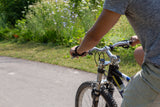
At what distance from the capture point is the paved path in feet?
11.5

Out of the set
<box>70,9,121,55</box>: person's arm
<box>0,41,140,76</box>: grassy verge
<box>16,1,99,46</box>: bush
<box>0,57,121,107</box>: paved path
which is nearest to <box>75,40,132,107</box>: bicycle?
<box>70,9,121,55</box>: person's arm

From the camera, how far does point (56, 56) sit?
6012mm

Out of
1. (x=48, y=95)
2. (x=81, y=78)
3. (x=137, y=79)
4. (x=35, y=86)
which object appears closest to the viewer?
(x=137, y=79)

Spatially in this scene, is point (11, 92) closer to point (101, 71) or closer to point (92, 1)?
point (101, 71)

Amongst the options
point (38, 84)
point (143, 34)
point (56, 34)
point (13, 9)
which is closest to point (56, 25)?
point (56, 34)

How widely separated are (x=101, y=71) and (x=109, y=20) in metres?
0.75

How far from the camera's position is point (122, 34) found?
6.73 m

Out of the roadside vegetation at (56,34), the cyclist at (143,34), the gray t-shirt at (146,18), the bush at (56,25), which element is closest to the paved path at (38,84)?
the roadside vegetation at (56,34)

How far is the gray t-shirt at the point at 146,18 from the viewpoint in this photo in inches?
50.1

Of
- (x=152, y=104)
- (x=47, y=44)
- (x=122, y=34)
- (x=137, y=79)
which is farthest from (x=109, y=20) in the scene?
(x=47, y=44)

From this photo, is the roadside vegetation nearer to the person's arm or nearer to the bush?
the bush

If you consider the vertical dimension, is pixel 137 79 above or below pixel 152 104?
above

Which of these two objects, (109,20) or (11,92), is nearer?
(109,20)

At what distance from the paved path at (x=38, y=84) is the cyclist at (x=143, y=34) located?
1.75 meters
